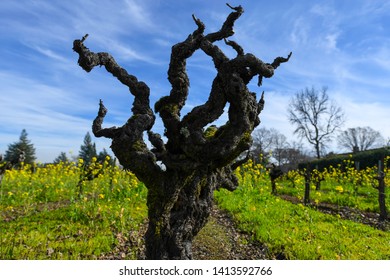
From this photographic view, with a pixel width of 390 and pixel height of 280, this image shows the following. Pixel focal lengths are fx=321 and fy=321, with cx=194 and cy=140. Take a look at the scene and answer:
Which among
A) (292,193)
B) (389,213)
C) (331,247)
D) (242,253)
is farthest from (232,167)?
(292,193)

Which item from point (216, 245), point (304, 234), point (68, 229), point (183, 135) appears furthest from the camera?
point (304, 234)

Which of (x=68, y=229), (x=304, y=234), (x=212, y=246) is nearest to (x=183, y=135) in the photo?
(x=212, y=246)

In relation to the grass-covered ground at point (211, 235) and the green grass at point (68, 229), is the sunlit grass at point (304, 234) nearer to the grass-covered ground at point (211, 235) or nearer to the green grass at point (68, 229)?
the grass-covered ground at point (211, 235)

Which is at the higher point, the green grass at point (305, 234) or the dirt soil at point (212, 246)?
the green grass at point (305, 234)

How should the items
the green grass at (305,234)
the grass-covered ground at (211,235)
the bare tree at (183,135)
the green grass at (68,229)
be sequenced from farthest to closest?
the green grass at (305,234) → the grass-covered ground at (211,235) → the green grass at (68,229) → the bare tree at (183,135)

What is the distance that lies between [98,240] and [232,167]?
12.0 feet

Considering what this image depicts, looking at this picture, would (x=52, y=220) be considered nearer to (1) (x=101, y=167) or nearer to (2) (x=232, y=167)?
(1) (x=101, y=167)

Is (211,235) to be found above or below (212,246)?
above

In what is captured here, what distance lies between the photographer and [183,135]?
532cm

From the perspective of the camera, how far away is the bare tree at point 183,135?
4957 millimetres

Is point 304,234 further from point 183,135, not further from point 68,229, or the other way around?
point 68,229

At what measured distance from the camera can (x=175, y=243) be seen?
537cm

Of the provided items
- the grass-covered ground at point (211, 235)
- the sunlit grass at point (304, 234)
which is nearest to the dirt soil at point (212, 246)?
the grass-covered ground at point (211, 235)

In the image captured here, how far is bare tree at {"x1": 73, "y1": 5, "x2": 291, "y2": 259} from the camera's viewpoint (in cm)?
496
